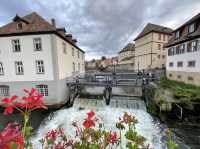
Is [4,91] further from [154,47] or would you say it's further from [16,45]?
[154,47]

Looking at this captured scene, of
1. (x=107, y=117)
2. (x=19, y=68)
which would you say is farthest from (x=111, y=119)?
(x=19, y=68)

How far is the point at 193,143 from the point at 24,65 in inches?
643

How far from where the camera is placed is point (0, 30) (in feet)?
47.2

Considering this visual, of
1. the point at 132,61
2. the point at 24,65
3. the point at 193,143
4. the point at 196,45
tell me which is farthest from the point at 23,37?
the point at 132,61

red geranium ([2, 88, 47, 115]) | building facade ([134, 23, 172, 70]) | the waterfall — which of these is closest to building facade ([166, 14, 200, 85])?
the waterfall

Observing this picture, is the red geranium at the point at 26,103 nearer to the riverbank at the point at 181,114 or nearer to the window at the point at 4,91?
the riverbank at the point at 181,114

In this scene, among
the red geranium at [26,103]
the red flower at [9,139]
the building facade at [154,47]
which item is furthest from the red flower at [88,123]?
the building facade at [154,47]

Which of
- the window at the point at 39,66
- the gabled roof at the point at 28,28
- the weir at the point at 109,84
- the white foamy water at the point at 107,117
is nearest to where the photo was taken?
the white foamy water at the point at 107,117

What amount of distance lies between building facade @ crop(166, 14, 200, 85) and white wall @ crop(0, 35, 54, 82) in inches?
666

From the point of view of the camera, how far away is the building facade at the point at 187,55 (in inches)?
595

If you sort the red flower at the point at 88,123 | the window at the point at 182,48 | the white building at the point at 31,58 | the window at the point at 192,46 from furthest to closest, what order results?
1. the window at the point at 182,48
2. the window at the point at 192,46
3. the white building at the point at 31,58
4. the red flower at the point at 88,123

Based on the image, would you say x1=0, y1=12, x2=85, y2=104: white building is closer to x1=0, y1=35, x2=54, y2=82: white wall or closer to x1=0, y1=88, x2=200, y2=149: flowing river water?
x1=0, y1=35, x2=54, y2=82: white wall

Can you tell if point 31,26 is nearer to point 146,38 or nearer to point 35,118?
point 35,118

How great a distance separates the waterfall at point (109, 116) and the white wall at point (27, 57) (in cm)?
440
